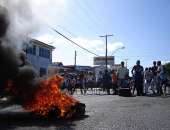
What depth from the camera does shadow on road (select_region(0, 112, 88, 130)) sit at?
9.59 meters

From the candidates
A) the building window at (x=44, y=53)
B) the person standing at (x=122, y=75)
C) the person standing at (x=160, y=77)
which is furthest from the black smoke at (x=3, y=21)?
the building window at (x=44, y=53)

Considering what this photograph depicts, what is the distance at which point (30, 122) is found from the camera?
33.7 ft

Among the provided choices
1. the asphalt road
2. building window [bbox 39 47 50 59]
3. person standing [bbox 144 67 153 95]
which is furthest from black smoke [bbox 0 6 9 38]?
building window [bbox 39 47 50 59]

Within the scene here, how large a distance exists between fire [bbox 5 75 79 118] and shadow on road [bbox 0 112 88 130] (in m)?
0.22

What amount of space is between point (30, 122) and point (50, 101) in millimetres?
1004

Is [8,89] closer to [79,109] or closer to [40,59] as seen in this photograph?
[79,109]

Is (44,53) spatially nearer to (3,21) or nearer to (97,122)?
(3,21)

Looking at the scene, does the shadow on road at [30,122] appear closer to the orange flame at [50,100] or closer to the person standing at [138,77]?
the orange flame at [50,100]

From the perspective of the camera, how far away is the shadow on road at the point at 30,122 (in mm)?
9594

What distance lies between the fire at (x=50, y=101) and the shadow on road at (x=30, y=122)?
0.22 meters

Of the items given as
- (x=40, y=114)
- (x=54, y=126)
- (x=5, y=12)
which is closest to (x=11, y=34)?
(x=5, y=12)

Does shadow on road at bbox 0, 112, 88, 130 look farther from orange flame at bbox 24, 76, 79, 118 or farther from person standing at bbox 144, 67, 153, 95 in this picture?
person standing at bbox 144, 67, 153, 95

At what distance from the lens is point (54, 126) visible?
962cm

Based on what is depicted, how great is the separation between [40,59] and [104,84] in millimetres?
29989
